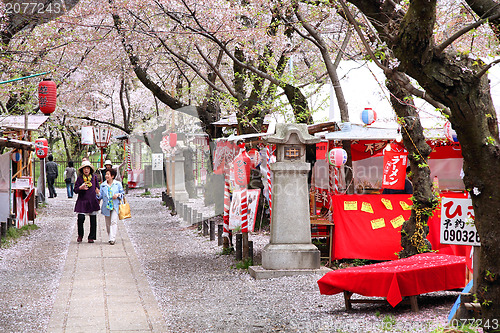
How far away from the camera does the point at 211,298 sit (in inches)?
336

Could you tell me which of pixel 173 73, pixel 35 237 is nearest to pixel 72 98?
pixel 173 73

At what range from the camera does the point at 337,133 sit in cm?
1143

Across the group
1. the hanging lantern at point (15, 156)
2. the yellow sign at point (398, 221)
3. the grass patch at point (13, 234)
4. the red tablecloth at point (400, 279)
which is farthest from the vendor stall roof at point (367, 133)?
the hanging lantern at point (15, 156)

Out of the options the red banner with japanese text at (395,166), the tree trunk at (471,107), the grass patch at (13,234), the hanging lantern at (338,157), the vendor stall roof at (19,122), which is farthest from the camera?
the vendor stall roof at (19,122)

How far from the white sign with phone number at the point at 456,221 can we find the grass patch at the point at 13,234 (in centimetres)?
1053

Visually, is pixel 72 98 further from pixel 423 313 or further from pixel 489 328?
pixel 489 328

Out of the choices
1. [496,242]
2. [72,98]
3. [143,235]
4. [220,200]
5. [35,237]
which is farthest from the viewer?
[72,98]

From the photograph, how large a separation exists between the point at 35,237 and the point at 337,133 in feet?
29.2

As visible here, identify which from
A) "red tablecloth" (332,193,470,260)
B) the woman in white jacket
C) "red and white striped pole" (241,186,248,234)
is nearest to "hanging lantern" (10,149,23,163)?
the woman in white jacket

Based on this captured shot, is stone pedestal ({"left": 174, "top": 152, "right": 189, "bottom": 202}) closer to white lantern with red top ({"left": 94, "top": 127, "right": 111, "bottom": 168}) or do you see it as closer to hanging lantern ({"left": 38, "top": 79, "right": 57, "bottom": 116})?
white lantern with red top ({"left": 94, "top": 127, "right": 111, "bottom": 168})

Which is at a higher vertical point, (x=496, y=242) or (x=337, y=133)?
(x=337, y=133)

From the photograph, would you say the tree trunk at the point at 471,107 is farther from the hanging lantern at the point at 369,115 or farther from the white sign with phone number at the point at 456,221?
the hanging lantern at the point at 369,115

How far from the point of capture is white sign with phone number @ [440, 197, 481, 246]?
235 inches

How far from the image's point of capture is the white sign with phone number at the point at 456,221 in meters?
5.98
